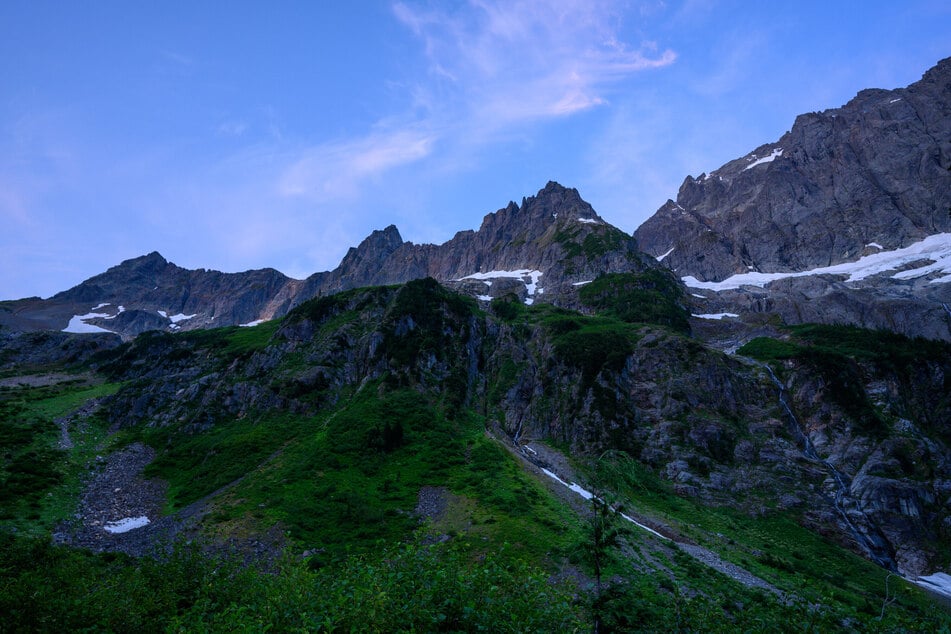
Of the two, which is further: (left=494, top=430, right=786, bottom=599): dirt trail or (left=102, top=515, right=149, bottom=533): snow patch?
(left=102, top=515, right=149, bottom=533): snow patch

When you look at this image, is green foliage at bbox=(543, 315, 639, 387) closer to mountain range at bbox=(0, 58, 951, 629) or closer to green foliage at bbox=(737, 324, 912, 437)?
mountain range at bbox=(0, 58, 951, 629)

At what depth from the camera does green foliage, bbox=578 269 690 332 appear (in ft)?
452

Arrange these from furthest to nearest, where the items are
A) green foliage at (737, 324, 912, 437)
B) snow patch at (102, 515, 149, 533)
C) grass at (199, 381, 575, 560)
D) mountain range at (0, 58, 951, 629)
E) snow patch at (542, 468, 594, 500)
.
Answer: green foliage at (737, 324, 912, 437), snow patch at (542, 468, 594, 500), mountain range at (0, 58, 951, 629), snow patch at (102, 515, 149, 533), grass at (199, 381, 575, 560)

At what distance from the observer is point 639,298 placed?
150 metres

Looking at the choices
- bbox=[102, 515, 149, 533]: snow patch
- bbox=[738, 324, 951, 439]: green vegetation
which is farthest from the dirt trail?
bbox=[738, 324, 951, 439]: green vegetation

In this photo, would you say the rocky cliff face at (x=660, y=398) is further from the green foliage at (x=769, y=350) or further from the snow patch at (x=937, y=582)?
the snow patch at (x=937, y=582)

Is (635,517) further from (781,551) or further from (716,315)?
(716,315)

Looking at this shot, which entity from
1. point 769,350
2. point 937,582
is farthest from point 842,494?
point 769,350

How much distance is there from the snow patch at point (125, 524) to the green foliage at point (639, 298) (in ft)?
402

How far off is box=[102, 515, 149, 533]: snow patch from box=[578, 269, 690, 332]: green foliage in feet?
402

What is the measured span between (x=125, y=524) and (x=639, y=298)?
14094 centimetres

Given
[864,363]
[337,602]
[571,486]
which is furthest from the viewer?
[864,363]

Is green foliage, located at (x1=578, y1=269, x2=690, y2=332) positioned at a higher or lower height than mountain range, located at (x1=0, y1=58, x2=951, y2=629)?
higher

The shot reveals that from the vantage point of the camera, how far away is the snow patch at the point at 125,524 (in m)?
46.6
